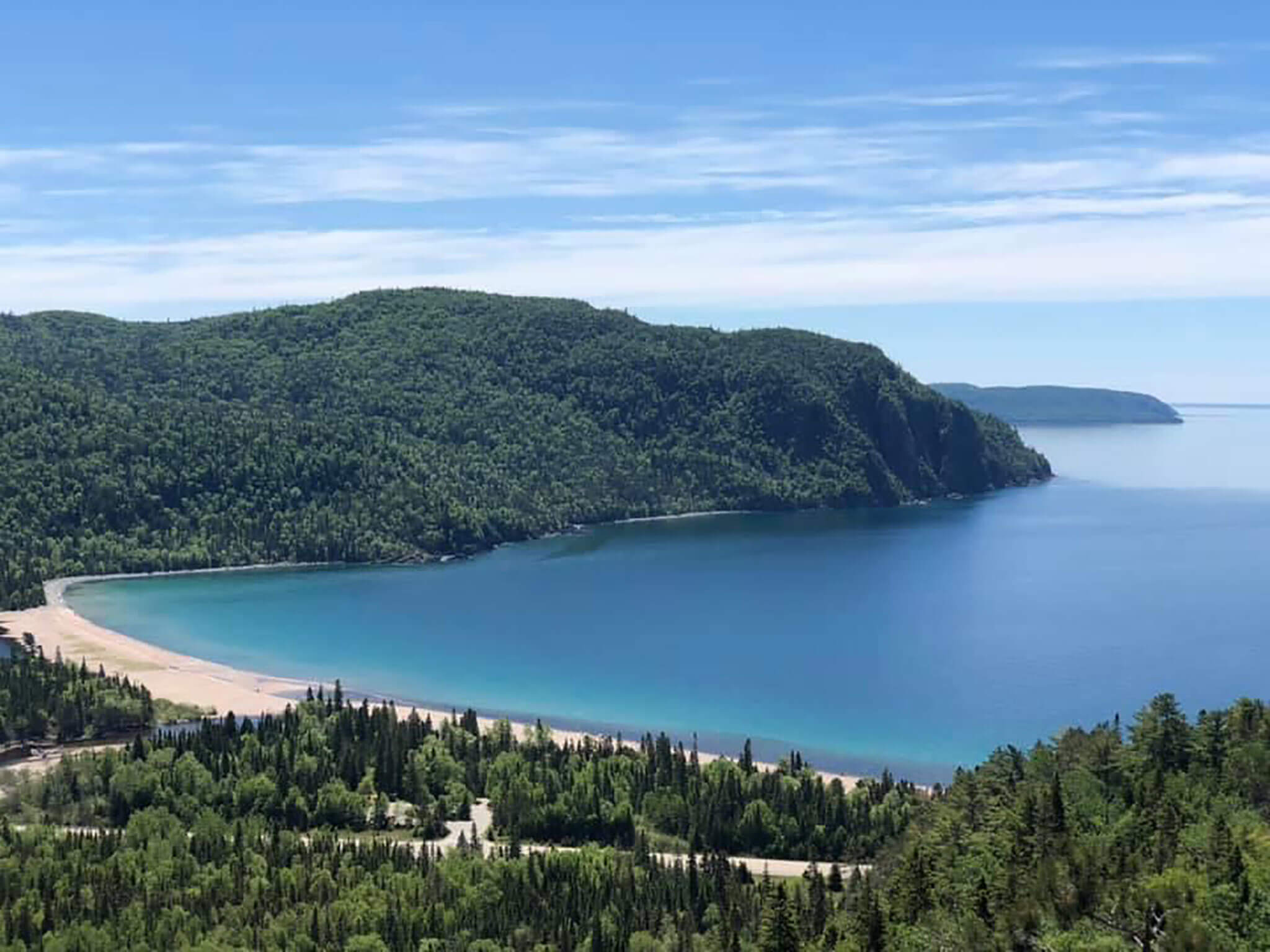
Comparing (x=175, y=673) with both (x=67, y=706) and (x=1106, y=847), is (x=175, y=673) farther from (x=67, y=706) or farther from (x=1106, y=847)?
(x=1106, y=847)

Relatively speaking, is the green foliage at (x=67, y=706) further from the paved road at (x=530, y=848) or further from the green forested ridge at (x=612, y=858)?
the paved road at (x=530, y=848)

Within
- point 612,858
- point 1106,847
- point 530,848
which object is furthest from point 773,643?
point 1106,847

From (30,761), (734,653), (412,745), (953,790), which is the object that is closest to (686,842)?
(953,790)

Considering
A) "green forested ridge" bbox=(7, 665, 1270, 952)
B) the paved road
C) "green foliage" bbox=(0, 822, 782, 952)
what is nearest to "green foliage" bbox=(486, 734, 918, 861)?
"green forested ridge" bbox=(7, 665, 1270, 952)

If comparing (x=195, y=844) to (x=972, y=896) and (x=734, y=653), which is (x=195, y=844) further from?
(x=734, y=653)

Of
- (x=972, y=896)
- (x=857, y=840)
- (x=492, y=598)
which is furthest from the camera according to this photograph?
(x=492, y=598)

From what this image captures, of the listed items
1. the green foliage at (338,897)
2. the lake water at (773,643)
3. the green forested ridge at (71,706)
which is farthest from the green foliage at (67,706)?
the green foliage at (338,897)
